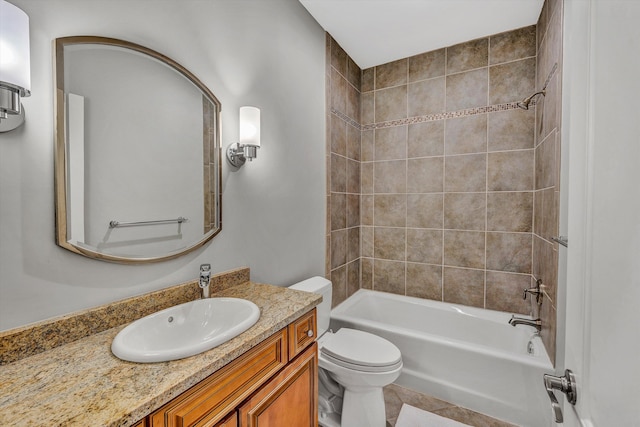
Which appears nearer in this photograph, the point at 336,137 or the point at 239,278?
the point at 239,278

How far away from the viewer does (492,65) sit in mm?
2359

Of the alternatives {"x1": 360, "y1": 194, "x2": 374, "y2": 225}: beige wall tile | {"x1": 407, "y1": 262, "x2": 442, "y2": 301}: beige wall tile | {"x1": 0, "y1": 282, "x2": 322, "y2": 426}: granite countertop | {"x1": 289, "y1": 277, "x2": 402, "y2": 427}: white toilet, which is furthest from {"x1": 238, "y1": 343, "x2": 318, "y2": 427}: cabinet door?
{"x1": 360, "y1": 194, "x2": 374, "y2": 225}: beige wall tile

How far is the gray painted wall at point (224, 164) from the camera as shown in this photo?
33.1 inches

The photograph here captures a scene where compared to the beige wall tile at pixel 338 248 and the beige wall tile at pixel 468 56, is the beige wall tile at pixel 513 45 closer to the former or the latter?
the beige wall tile at pixel 468 56

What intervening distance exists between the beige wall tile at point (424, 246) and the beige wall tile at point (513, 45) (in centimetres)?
150

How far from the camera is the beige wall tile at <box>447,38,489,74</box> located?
2.39 metres

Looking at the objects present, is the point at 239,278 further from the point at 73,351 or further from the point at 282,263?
the point at 73,351

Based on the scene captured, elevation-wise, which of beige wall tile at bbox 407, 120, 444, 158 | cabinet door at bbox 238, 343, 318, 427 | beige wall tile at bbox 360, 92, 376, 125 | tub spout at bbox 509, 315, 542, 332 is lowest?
tub spout at bbox 509, 315, 542, 332

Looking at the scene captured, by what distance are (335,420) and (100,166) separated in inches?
Answer: 72.1

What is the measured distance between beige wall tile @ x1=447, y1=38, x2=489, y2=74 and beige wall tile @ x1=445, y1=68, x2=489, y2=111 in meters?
0.05

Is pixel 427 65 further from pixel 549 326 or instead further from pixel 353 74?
pixel 549 326

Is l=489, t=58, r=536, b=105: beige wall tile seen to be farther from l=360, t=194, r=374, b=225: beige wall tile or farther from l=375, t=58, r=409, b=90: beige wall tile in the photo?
l=360, t=194, r=374, b=225: beige wall tile

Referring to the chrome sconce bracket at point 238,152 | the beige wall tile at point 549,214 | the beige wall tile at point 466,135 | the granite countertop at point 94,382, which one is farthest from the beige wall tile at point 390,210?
the granite countertop at point 94,382

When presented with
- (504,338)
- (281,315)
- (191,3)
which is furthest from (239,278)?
(504,338)
